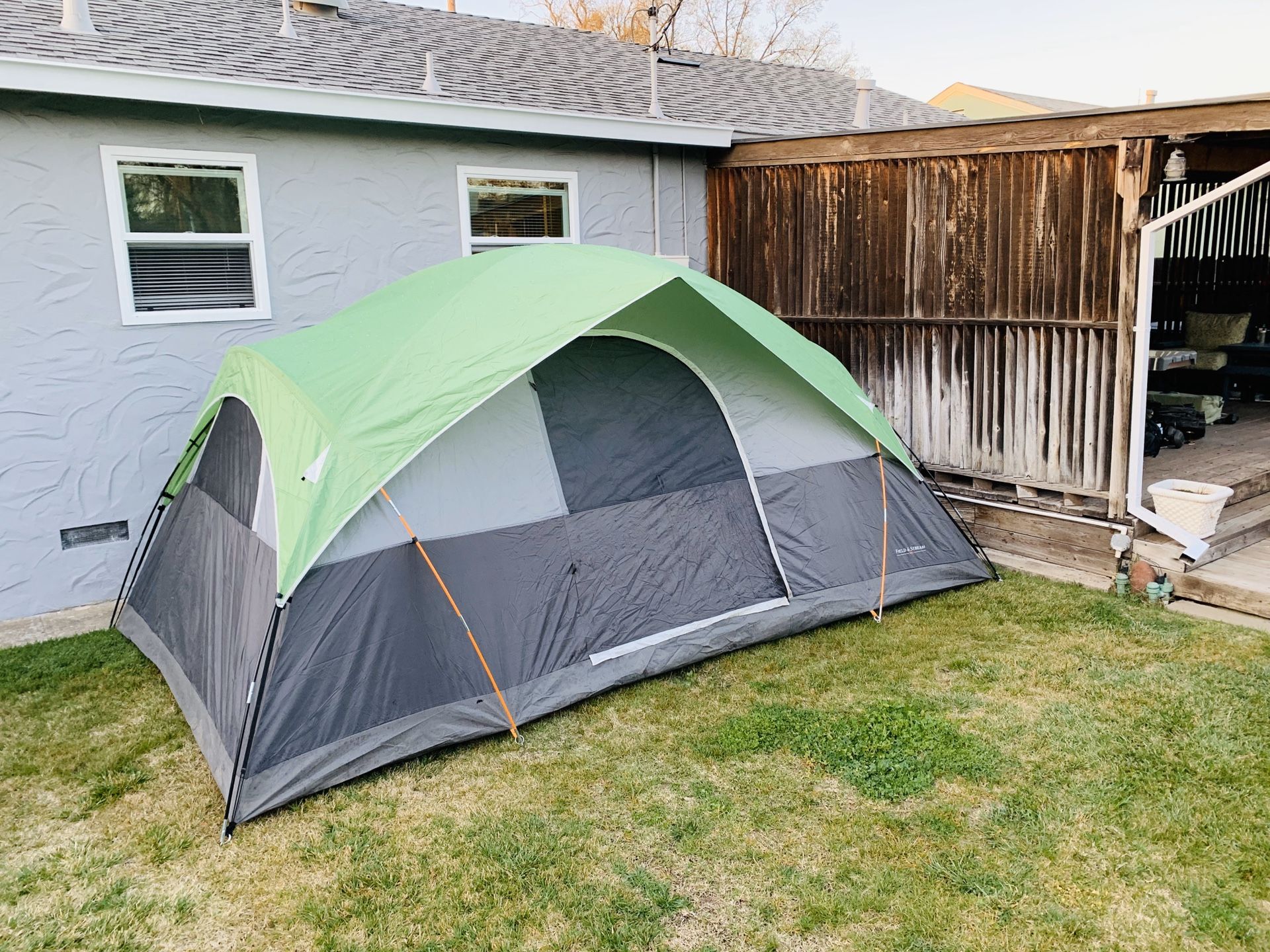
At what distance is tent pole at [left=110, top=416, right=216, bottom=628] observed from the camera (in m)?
5.28

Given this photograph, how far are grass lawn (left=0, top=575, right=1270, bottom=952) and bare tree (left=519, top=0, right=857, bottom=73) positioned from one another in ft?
68.4

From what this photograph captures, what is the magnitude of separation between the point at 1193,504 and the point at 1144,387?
676mm

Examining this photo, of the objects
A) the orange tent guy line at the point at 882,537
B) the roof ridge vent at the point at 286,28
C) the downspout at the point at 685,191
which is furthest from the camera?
the downspout at the point at 685,191

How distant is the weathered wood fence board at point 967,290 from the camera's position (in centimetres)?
539

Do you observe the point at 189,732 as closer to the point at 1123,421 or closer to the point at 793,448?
the point at 793,448

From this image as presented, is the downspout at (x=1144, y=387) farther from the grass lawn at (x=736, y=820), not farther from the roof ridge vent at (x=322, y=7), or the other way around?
the roof ridge vent at (x=322, y=7)

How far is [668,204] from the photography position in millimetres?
7480

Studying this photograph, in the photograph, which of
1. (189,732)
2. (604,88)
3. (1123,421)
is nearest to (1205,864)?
(1123,421)

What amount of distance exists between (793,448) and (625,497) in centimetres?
106

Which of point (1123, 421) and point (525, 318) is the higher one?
point (525, 318)

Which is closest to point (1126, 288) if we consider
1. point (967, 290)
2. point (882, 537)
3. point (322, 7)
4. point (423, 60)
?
point (967, 290)

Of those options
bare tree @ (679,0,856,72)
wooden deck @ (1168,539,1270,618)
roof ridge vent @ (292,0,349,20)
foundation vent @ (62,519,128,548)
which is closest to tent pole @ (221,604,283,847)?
foundation vent @ (62,519,128,548)

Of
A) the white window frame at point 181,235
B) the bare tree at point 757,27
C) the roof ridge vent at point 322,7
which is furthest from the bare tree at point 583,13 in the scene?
the white window frame at point 181,235

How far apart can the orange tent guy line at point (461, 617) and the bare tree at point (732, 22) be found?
20.7 metres
